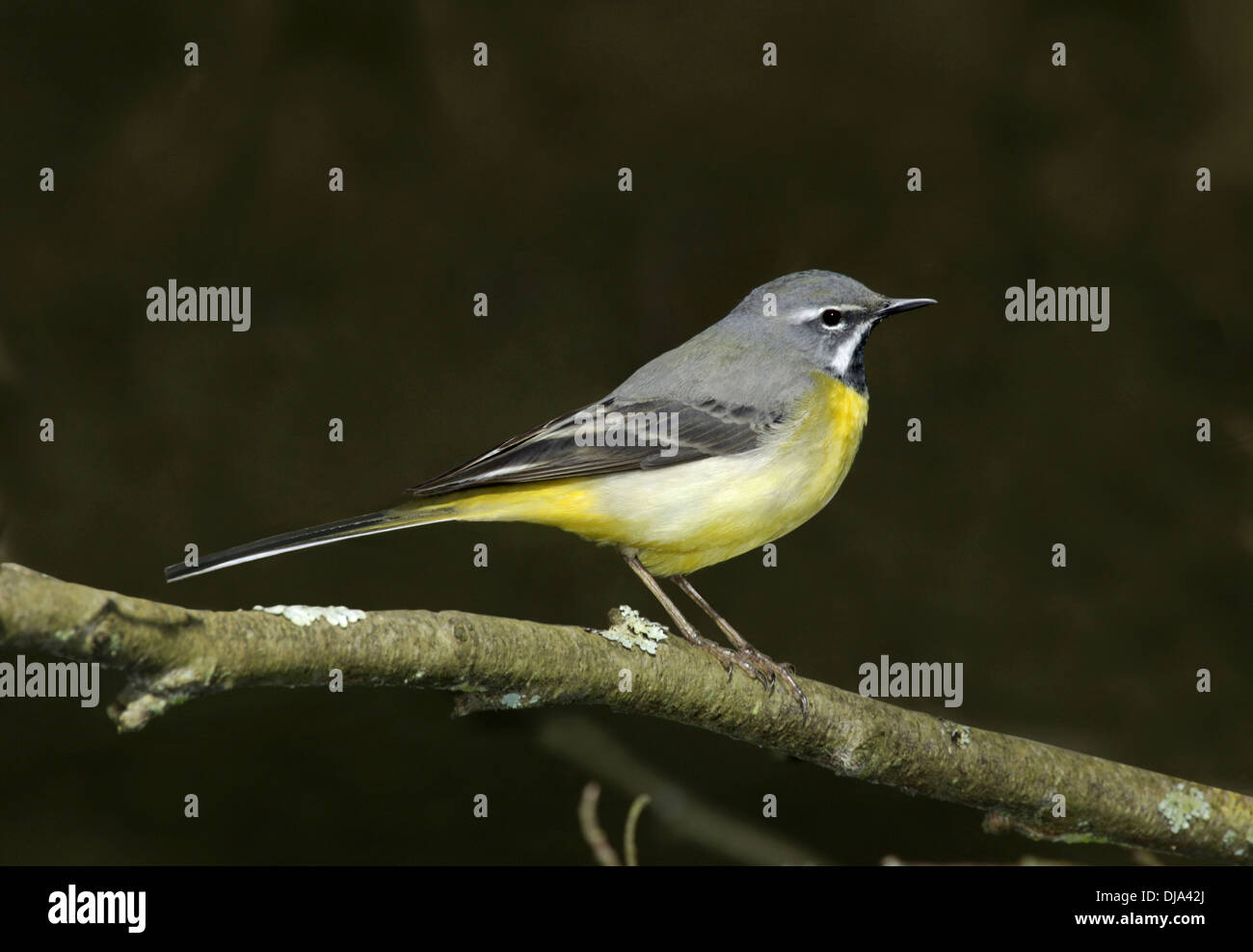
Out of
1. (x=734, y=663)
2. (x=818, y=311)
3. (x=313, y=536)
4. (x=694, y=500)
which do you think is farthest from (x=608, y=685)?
(x=818, y=311)

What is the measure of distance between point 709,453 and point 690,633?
64 cm

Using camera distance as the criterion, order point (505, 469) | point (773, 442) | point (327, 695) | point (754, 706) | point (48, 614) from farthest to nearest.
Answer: point (327, 695) → point (773, 442) → point (505, 469) → point (754, 706) → point (48, 614)

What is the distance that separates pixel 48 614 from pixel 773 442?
2776 mm

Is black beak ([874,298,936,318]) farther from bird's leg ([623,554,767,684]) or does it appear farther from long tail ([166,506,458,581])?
long tail ([166,506,458,581])

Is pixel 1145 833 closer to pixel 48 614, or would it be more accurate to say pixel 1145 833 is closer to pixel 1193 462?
pixel 1193 462

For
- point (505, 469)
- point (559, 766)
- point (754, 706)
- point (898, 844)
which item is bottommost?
point (898, 844)

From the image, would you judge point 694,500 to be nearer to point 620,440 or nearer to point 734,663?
point 620,440

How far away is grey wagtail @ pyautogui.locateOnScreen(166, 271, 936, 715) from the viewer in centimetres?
435

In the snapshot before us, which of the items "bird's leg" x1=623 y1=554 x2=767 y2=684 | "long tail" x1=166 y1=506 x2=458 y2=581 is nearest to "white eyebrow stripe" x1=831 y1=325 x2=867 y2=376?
"bird's leg" x1=623 y1=554 x2=767 y2=684

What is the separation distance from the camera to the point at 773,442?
4.64m

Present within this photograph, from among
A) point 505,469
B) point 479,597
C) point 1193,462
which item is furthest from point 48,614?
point 1193,462

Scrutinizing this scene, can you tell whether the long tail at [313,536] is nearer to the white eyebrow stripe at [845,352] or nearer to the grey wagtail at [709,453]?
the grey wagtail at [709,453]

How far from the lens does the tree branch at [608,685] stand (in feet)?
8.20

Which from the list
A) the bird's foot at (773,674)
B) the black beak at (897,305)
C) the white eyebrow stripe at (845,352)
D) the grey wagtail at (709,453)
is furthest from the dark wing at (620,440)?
the bird's foot at (773,674)
